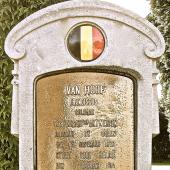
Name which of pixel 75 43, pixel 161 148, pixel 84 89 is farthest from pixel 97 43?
pixel 161 148

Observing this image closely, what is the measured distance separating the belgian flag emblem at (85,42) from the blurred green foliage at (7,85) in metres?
1.71

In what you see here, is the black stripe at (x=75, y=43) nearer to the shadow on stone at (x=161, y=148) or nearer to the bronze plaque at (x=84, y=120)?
the bronze plaque at (x=84, y=120)

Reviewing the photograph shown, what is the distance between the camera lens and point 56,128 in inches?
209

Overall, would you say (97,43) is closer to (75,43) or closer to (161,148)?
(75,43)

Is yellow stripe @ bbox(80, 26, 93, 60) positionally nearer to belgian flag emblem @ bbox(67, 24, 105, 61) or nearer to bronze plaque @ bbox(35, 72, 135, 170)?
belgian flag emblem @ bbox(67, 24, 105, 61)

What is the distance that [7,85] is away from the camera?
6.78 meters

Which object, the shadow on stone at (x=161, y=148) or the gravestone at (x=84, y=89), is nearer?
the gravestone at (x=84, y=89)

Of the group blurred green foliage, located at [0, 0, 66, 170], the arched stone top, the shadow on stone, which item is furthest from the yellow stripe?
the shadow on stone

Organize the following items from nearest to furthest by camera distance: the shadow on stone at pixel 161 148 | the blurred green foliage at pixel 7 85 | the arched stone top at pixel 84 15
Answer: the arched stone top at pixel 84 15
the blurred green foliage at pixel 7 85
the shadow on stone at pixel 161 148

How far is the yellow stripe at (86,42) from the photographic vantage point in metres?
5.24

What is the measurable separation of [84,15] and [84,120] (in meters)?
1.02

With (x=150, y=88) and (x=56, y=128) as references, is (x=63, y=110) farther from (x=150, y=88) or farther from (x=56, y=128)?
(x=150, y=88)

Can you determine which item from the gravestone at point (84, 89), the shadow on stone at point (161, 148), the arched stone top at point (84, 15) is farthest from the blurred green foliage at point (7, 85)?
the shadow on stone at point (161, 148)

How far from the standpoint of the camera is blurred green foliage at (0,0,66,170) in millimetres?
6742
